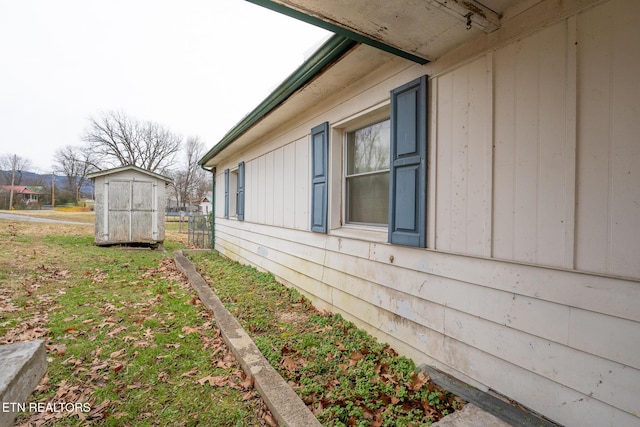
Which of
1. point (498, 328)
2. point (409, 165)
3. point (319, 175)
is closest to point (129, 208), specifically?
point (319, 175)

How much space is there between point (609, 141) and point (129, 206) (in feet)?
41.1

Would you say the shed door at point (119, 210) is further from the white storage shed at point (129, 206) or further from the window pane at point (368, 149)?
the window pane at point (368, 149)

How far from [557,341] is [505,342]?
1.05 ft

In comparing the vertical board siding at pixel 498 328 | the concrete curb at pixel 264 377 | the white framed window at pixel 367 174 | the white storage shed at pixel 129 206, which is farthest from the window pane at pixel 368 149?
the white storage shed at pixel 129 206

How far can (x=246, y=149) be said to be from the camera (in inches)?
294

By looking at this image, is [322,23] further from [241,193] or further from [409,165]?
[241,193]

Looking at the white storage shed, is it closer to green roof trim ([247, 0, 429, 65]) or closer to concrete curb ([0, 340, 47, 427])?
concrete curb ([0, 340, 47, 427])

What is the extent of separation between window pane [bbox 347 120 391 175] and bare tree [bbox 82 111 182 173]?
4143cm

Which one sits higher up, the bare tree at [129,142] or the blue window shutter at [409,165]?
the bare tree at [129,142]

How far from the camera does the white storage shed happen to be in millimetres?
10281

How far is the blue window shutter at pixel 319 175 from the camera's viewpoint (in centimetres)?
400

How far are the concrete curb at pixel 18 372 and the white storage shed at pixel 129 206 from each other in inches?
401

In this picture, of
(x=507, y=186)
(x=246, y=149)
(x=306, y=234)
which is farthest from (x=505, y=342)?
(x=246, y=149)

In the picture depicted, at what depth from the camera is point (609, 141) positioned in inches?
60.8
